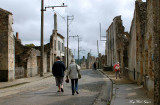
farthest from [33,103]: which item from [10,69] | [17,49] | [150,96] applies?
[17,49]

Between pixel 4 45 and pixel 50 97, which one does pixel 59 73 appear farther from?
pixel 4 45

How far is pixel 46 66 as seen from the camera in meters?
36.9

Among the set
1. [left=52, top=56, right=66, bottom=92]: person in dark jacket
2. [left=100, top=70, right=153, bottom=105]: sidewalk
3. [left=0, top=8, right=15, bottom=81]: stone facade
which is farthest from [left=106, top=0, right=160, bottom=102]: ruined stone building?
[left=0, top=8, right=15, bottom=81]: stone facade

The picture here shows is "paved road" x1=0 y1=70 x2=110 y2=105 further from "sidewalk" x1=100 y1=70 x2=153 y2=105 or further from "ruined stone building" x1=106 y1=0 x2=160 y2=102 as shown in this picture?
"ruined stone building" x1=106 y1=0 x2=160 y2=102

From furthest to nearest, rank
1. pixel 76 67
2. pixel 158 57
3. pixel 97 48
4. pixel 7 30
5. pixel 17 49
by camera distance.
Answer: pixel 97 48
pixel 17 49
pixel 7 30
pixel 76 67
pixel 158 57

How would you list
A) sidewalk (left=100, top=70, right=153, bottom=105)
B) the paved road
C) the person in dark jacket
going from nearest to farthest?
sidewalk (left=100, top=70, right=153, bottom=105), the paved road, the person in dark jacket

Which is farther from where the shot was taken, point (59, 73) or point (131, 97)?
point (59, 73)

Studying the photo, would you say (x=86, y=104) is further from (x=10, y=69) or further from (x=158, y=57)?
(x=10, y=69)

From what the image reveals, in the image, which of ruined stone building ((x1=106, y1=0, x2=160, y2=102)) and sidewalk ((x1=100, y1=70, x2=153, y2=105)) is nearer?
ruined stone building ((x1=106, y1=0, x2=160, y2=102))

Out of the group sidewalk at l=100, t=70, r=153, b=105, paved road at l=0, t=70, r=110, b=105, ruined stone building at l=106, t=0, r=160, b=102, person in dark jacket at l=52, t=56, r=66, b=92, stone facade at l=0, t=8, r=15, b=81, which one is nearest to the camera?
ruined stone building at l=106, t=0, r=160, b=102

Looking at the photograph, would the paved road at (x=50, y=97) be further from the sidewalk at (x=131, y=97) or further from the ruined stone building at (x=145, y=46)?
the ruined stone building at (x=145, y=46)

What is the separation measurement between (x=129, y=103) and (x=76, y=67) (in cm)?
359

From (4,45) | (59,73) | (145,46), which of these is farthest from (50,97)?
(4,45)

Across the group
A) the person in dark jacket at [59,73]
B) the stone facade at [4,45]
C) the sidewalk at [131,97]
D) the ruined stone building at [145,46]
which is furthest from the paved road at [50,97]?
the stone facade at [4,45]
